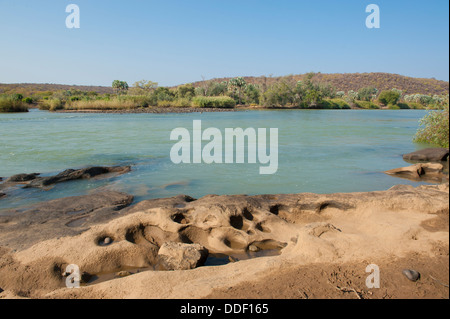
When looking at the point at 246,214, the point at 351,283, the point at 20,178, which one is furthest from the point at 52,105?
the point at 351,283

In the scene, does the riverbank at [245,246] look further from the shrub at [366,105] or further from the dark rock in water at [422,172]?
the shrub at [366,105]

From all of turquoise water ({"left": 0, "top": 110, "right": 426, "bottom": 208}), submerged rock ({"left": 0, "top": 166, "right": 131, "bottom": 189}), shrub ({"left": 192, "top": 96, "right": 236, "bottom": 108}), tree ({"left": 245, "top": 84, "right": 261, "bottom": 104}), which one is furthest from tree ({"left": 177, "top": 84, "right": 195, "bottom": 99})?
submerged rock ({"left": 0, "top": 166, "right": 131, "bottom": 189})

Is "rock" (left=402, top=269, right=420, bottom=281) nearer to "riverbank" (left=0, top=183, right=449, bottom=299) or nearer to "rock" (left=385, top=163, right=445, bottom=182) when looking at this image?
"riverbank" (left=0, top=183, right=449, bottom=299)

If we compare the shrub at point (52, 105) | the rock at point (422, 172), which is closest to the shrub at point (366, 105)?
the shrub at point (52, 105)

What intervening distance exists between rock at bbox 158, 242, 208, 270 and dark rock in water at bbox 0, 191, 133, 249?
4.76ft

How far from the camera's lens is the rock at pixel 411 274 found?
2.71m

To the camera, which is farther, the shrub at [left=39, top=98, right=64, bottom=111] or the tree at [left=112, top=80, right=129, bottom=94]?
the tree at [left=112, top=80, right=129, bottom=94]

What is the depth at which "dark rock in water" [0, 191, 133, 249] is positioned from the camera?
4341mm

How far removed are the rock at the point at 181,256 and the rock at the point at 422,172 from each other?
7061mm

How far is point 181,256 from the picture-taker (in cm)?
368

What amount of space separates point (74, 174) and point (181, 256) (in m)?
6.13

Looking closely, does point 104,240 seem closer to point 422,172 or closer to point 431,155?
point 422,172

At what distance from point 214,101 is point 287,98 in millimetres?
15121
